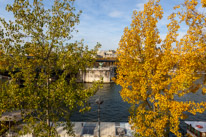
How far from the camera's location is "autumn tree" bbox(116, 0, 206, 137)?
32.6 ft

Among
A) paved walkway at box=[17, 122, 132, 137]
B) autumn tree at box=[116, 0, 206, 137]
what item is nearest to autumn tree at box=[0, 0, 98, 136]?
autumn tree at box=[116, 0, 206, 137]

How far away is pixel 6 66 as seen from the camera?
31.7 feet

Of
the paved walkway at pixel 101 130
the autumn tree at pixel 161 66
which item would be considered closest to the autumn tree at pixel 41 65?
the autumn tree at pixel 161 66

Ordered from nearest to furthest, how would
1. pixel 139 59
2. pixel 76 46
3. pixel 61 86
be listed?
pixel 61 86 → pixel 76 46 → pixel 139 59

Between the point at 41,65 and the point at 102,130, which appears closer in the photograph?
the point at 41,65

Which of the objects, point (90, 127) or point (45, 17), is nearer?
point (45, 17)

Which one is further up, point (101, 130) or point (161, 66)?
point (161, 66)

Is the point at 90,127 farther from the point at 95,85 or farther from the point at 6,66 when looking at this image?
the point at 6,66

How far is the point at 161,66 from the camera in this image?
10.4 meters

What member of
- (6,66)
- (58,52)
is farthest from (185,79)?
(6,66)

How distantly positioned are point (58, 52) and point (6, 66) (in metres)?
3.28

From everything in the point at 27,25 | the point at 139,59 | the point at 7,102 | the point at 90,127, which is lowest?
the point at 90,127

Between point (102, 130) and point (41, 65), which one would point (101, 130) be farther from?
point (41, 65)

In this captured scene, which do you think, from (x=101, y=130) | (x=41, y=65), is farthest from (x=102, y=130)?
(x=41, y=65)
